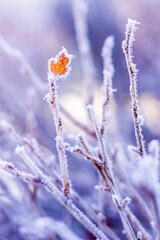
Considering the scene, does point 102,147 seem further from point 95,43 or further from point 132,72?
point 95,43

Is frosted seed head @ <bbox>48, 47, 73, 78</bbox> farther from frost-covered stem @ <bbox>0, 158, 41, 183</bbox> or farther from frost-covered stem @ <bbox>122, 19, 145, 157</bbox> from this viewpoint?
frost-covered stem @ <bbox>0, 158, 41, 183</bbox>

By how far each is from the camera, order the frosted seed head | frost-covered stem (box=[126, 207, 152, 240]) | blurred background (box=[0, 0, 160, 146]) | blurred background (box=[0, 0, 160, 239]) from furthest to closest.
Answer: blurred background (box=[0, 0, 160, 146])
blurred background (box=[0, 0, 160, 239])
frost-covered stem (box=[126, 207, 152, 240])
the frosted seed head

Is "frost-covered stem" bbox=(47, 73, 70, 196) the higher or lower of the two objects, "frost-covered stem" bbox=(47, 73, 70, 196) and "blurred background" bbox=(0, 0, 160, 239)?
the lower

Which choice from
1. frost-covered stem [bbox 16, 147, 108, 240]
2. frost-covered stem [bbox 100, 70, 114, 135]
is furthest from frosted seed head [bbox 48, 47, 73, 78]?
frost-covered stem [bbox 16, 147, 108, 240]

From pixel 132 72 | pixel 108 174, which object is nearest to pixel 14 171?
pixel 108 174

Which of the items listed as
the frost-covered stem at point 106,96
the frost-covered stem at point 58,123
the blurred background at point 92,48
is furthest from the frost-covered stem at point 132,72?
the blurred background at point 92,48

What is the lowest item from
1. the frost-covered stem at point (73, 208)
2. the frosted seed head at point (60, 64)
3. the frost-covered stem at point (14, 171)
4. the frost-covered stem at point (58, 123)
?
the frost-covered stem at point (14, 171)

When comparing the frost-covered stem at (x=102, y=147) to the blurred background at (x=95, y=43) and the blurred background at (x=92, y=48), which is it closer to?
the blurred background at (x=92, y=48)

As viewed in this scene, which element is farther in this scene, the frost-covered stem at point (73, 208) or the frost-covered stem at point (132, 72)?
the frost-covered stem at point (73, 208)
